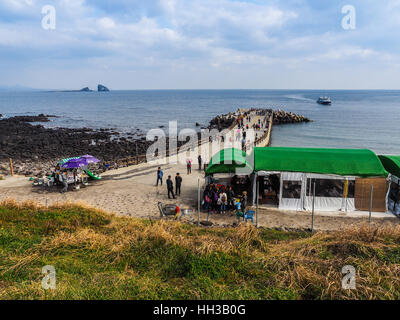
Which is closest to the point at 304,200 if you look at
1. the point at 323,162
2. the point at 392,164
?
the point at 323,162

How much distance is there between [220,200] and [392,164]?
850 cm

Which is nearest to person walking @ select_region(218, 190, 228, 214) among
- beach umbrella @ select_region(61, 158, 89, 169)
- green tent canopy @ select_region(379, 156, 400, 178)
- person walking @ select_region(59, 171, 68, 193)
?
green tent canopy @ select_region(379, 156, 400, 178)

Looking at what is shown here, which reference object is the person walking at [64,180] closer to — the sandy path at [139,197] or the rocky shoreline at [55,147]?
the sandy path at [139,197]

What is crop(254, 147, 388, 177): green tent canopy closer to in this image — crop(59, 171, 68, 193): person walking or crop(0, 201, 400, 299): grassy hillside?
crop(0, 201, 400, 299): grassy hillside

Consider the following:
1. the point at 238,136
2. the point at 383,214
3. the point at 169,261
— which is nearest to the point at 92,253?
the point at 169,261

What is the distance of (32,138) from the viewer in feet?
149

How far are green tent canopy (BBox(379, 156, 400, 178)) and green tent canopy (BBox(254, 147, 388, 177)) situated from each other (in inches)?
27.7

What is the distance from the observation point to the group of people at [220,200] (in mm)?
13249

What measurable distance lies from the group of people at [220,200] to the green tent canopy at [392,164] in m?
7.29

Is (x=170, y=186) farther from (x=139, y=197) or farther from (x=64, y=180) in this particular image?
(x=64, y=180)

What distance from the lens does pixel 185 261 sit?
755cm

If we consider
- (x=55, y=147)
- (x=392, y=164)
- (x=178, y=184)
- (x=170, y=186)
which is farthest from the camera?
(x=55, y=147)

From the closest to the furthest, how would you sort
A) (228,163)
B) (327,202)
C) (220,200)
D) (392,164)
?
(220,200) → (327,202) → (392,164) → (228,163)

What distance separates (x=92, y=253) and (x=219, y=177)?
30.3 feet
